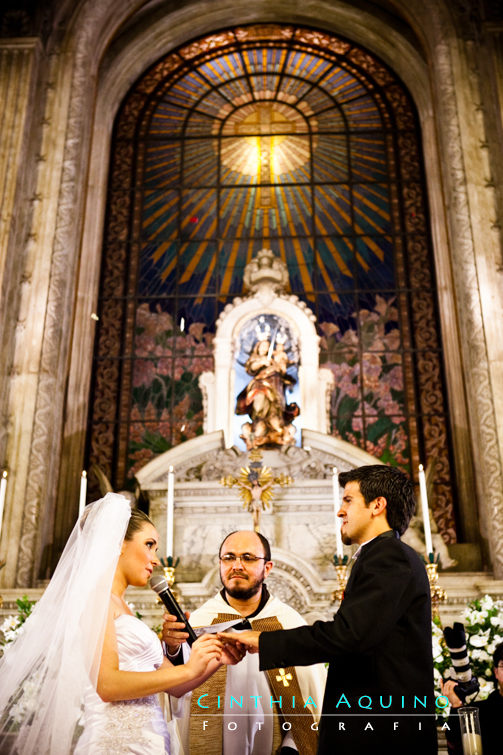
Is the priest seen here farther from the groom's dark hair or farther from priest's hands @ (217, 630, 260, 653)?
the groom's dark hair

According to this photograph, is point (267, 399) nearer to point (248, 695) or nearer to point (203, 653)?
point (248, 695)

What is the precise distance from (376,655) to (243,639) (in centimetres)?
45

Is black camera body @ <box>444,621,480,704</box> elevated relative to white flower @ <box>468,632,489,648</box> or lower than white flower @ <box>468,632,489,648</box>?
lower

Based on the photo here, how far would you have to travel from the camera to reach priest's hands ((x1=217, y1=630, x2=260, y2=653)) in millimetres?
2592

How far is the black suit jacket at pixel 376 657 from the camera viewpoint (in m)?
2.35

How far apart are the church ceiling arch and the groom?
5.09 metres

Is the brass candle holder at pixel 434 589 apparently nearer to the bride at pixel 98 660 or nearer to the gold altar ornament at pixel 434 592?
the gold altar ornament at pixel 434 592

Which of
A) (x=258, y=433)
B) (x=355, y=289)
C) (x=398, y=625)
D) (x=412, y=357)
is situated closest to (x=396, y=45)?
(x=355, y=289)

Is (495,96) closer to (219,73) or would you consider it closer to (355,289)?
(355,289)

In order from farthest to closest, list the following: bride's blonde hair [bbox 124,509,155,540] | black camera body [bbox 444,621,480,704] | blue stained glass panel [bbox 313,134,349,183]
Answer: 1. blue stained glass panel [bbox 313,134,349,183]
2. bride's blonde hair [bbox 124,509,155,540]
3. black camera body [bbox 444,621,480,704]

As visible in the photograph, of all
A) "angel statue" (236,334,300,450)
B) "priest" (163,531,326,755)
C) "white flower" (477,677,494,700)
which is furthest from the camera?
"angel statue" (236,334,300,450)

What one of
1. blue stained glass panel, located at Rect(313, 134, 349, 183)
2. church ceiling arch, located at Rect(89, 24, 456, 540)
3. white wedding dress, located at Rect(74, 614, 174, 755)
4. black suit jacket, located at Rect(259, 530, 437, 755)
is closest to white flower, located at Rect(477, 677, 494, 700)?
black suit jacket, located at Rect(259, 530, 437, 755)

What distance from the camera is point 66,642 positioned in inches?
104

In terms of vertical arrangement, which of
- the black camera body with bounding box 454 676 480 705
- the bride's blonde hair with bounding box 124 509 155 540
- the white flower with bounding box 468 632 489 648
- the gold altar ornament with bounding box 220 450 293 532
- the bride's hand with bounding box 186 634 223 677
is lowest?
the black camera body with bounding box 454 676 480 705
